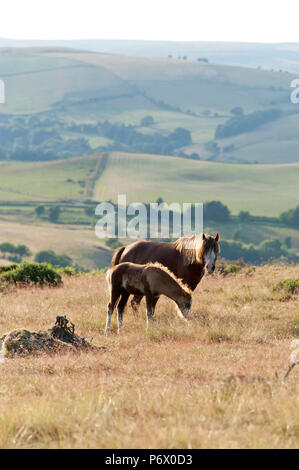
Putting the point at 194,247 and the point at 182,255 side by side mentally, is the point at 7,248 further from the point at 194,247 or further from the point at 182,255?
the point at 194,247

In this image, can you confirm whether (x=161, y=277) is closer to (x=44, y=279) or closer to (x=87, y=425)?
(x=87, y=425)

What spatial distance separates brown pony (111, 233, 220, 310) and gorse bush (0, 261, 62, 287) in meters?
6.43

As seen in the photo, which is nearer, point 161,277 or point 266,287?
point 161,277

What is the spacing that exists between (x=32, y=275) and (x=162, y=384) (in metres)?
15.0

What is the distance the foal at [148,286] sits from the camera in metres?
13.4

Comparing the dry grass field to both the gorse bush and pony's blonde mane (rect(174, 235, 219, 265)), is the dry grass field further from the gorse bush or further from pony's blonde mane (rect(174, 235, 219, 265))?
the gorse bush

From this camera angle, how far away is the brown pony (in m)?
14.1

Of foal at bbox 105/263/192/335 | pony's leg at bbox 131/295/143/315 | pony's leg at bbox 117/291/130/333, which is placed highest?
foal at bbox 105/263/192/335

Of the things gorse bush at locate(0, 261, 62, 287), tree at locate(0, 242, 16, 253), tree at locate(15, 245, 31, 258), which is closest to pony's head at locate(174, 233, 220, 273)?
gorse bush at locate(0, 261, 62, 287)

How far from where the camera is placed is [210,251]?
1390cm

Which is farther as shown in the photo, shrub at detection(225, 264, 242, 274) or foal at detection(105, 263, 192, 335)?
shrub at detection(225, 264, 242, 274)
